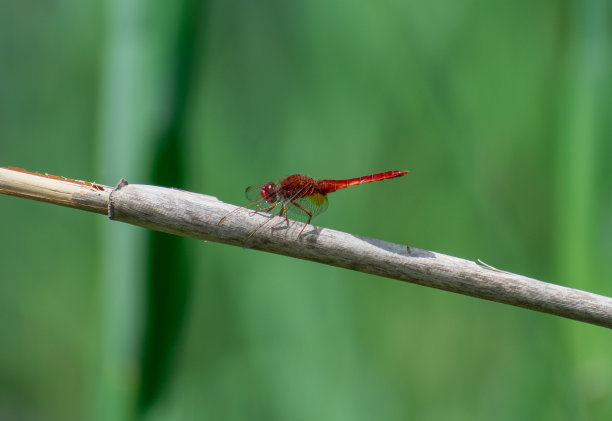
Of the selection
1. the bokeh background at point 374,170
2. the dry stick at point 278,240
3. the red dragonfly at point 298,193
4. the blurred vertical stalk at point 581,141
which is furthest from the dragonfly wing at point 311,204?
the blurred vertical stalk at point 581,141

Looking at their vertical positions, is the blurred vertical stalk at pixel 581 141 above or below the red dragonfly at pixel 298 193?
above

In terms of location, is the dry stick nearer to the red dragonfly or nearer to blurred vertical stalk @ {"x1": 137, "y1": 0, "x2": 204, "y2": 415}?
the red dragonfly

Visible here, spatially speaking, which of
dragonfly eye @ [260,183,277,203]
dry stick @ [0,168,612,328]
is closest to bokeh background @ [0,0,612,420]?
dragonfly eye @ [260,183,277,203]

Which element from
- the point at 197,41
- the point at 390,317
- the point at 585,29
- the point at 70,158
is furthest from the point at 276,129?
the point at 585,29

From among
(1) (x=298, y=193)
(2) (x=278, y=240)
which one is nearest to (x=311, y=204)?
(1) (x=298, y=193)

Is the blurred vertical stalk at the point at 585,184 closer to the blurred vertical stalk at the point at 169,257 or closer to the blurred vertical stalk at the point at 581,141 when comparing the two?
the blurred vertical stalk at the point at 581,141

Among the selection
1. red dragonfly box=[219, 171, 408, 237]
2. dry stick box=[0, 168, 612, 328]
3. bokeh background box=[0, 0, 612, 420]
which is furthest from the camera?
bokeh background box=[0, 0, 612, 420]
